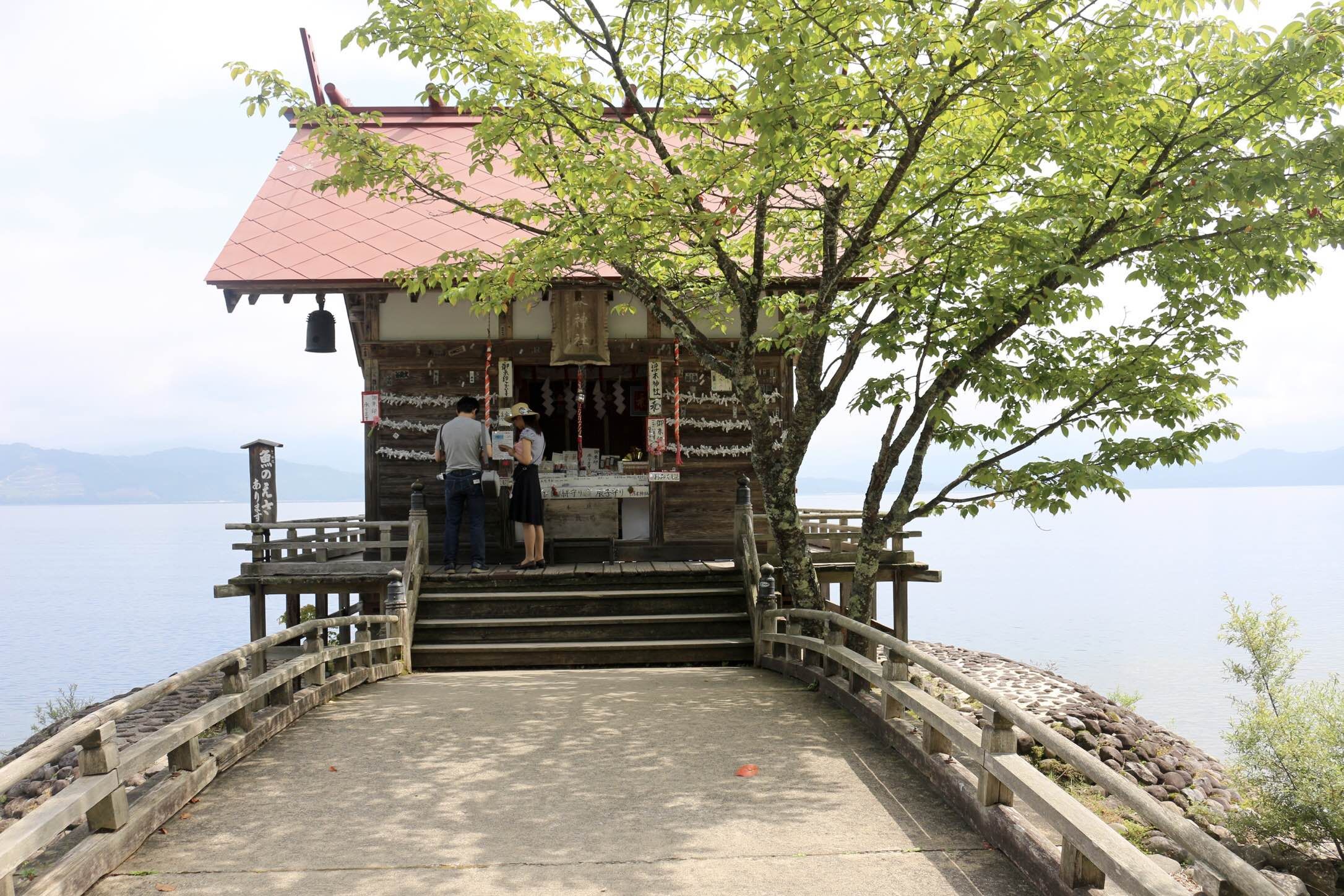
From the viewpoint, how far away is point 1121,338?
387 inches

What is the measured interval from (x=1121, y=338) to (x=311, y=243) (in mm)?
10631

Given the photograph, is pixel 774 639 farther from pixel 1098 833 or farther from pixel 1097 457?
pixel 1098 833

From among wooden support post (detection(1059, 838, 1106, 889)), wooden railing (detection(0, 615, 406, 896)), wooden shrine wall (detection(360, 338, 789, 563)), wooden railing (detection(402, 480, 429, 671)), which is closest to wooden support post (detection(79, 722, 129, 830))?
wooden railing (detection(0, 615, 406, 896))

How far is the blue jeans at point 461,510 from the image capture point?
12.4 meters

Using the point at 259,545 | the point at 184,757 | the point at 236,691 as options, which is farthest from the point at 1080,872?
the point at 259,545

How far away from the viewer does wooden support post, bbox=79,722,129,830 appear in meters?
4.76

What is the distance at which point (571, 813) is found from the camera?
5.49m

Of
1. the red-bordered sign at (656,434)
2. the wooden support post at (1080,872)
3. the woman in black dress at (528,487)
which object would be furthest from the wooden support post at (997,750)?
the red-bordered sign at (656,434)

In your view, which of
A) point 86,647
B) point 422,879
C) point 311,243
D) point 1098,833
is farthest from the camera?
point 86,647

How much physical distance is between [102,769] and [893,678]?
4733 mm

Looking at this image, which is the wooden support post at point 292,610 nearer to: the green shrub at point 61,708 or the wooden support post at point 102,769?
the green shrub at point 61,708

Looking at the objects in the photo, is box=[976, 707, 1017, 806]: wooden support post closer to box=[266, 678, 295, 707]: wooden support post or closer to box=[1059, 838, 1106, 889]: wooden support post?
box=[1059, 838, 1106, 889]: wooden support post

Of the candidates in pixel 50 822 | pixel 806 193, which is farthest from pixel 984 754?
pixel 806 193

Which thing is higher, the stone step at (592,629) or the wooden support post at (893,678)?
the wooden support post at (893,678)
